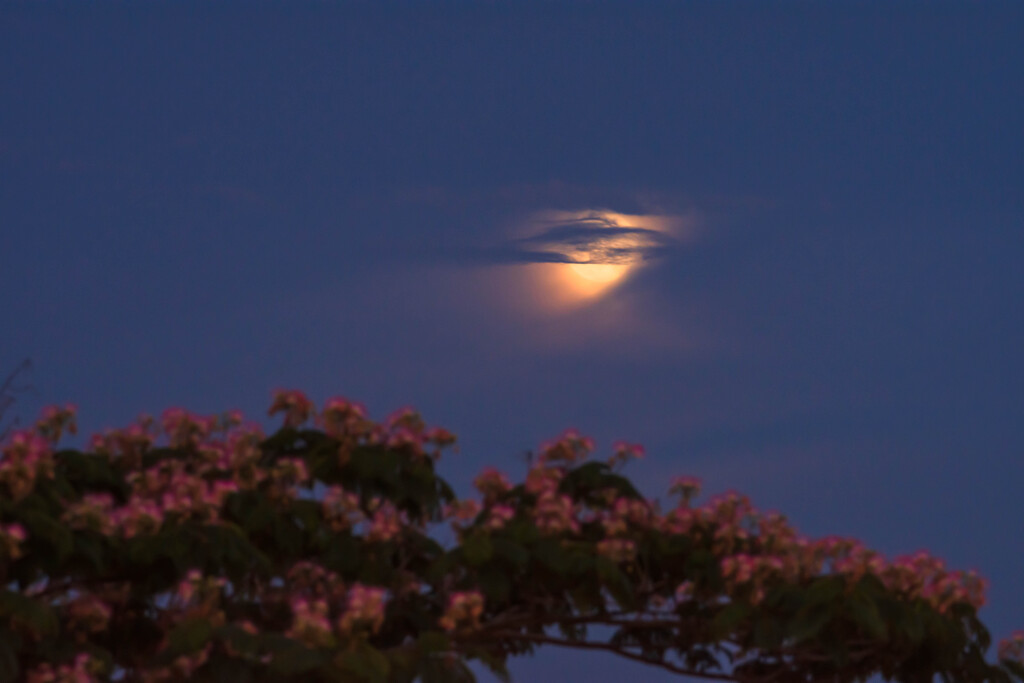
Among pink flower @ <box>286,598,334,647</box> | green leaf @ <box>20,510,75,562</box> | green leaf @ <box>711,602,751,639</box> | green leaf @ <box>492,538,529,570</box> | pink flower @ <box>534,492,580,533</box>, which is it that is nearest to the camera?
pink flower @ <box>286,598,334,647</box>

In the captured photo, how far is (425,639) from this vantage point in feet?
26.9

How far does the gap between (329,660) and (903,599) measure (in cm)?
499

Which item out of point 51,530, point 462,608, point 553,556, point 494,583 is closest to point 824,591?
point 553,556

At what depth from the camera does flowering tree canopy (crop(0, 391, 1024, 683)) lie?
856 centimetres

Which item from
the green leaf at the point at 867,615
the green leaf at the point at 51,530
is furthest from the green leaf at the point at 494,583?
the green leaf at the point at 51,530

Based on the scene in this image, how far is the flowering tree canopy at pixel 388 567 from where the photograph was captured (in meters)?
8.56

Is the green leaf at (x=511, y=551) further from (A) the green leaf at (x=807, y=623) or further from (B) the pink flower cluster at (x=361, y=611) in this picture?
(A) the green leaf at (x=807, y=623)

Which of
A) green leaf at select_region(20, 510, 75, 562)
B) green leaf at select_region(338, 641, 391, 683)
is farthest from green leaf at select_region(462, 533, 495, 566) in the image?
green leaf at select_region(20, 510, 75, 562)

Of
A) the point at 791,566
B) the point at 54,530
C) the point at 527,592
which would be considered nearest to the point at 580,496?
the point at 527,592

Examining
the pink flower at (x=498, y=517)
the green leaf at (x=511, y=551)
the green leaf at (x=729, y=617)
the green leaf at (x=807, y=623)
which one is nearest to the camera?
the green leaf at (x=807, y=623)

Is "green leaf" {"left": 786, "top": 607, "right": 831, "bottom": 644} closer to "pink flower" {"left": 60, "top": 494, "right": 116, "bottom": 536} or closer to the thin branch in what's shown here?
the thin branch

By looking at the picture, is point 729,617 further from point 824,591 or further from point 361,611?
point 361,611

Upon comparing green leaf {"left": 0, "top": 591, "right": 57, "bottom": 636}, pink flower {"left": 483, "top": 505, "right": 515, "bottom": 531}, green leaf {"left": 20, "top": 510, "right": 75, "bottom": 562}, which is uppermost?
pink flower {"left": 483, "top": 505, "right": 515, "bottom": 531}

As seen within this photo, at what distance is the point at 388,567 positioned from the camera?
10023 mm
